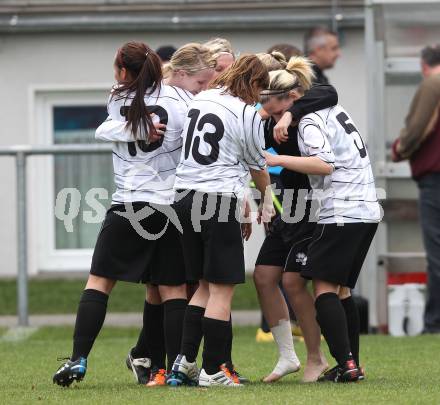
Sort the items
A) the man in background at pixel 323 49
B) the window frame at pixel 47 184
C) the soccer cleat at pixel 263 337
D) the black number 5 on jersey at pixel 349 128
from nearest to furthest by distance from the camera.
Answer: the black number 5 on jersey at pixel 349 128
the soccer cleat at pixel 263 337
the man in background at pixel 323 49
the window frame at pixel 47 184

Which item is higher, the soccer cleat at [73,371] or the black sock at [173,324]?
the black sock at [173,324]

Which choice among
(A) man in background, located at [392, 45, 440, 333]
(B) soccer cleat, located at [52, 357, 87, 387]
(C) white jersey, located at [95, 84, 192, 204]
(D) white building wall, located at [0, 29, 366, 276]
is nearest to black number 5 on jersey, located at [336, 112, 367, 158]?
(C) white jersey, located at [95, 84, 192, 204]

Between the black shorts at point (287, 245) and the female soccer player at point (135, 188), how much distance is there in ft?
2.13

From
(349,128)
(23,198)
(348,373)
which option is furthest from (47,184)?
(348,373)

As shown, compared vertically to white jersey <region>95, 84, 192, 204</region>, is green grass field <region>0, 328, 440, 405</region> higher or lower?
lower

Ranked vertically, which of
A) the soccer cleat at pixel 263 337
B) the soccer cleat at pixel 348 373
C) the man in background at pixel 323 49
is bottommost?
the soccer cleat at pixel 263 337

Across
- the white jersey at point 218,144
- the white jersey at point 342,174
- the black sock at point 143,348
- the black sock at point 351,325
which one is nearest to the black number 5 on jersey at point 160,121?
the white jersey at point 218,144

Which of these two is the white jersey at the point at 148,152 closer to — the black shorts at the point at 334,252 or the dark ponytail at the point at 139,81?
the dark ponytail at the point at 139,81

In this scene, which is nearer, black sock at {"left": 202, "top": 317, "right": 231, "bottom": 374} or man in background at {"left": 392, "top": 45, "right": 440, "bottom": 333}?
black sock at {"left": 202, "top": 317, "right": 231, "bottom": 374}

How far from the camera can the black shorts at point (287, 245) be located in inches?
270

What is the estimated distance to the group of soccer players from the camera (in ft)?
21.0

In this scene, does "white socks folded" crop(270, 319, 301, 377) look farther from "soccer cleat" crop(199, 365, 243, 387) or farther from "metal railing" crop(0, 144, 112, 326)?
"metal railing" crop(0, 144, 112, 326)

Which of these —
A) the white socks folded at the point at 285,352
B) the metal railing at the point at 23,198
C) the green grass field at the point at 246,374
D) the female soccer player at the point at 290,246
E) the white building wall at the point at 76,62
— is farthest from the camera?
the white building wall at the point at 76,62

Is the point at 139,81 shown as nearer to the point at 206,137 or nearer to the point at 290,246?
the point at 206,137
